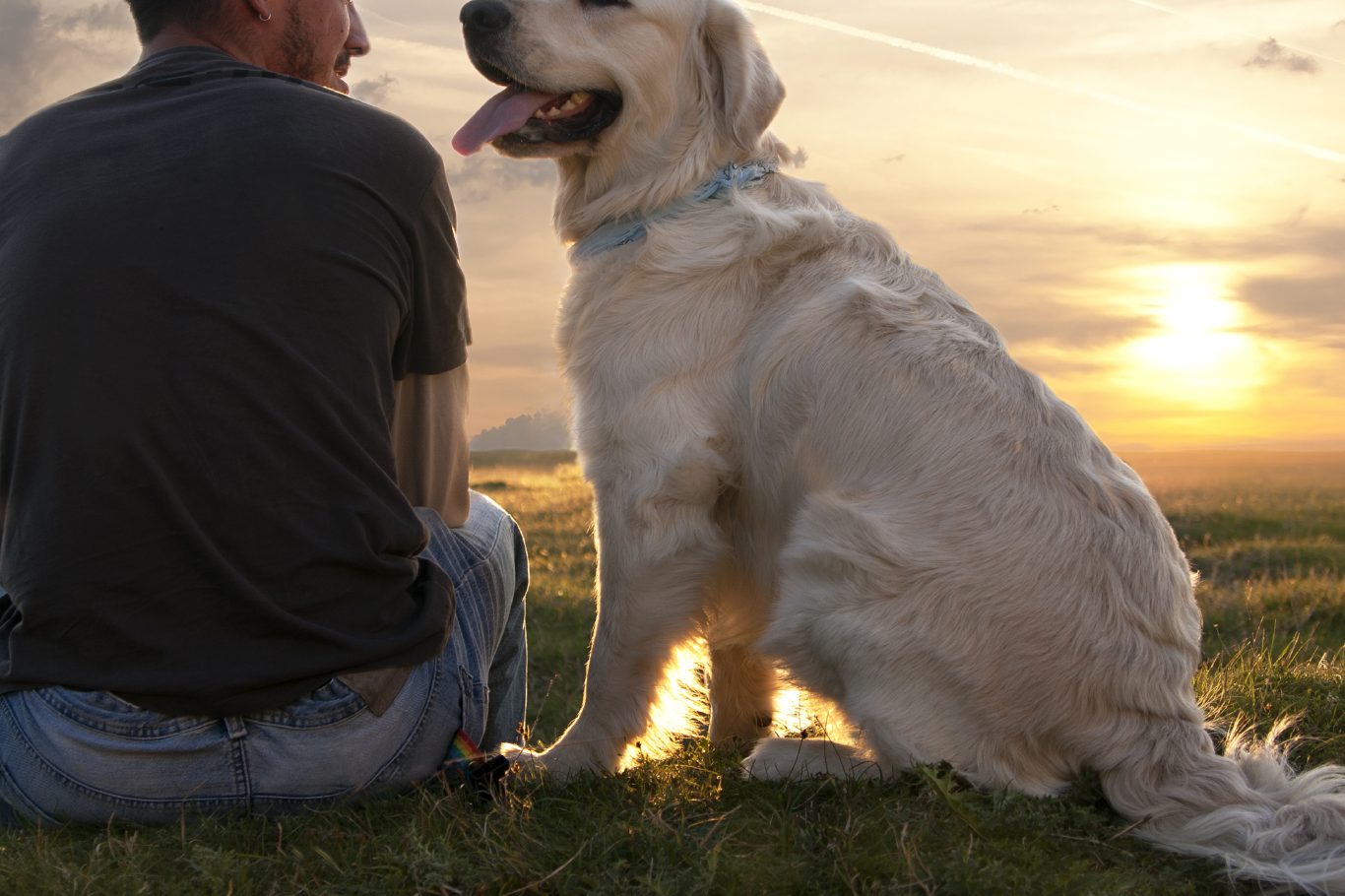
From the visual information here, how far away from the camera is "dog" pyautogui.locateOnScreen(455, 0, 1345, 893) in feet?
9.89

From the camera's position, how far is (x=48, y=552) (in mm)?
2660

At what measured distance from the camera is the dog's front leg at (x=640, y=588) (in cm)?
346

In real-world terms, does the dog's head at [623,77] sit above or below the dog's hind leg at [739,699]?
above

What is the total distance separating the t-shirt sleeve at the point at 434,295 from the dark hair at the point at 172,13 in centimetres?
70

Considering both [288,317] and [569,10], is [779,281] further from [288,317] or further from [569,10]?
[288,317]

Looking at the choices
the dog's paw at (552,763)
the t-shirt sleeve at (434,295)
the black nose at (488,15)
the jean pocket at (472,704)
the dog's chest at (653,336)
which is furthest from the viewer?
the black nose at (488,15)

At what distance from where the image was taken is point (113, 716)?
2.77 m

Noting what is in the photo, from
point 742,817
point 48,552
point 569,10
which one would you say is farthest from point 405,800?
point 569,10

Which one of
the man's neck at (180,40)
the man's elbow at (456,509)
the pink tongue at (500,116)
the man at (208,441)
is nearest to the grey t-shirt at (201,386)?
the man at (208,441)

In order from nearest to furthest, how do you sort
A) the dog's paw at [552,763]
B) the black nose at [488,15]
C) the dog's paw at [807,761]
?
the dog's paw at [807,761] → the dog's paw at [552,763] → the black nose at [488,15]

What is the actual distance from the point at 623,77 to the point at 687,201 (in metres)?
0.45

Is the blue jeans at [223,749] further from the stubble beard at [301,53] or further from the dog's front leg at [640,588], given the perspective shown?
the stubble beard at [301,53]

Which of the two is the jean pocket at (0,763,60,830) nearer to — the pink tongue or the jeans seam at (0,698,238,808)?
the jeans seam at (0,698,238,808)

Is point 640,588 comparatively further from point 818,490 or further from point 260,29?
point 260,29
